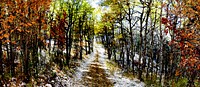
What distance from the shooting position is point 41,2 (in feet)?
54.5

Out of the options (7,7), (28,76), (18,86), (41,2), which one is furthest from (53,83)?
(7,7)

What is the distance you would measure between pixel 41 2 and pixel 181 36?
10.1m

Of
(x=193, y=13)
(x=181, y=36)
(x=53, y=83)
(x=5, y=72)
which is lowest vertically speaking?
(x=53, y=83)

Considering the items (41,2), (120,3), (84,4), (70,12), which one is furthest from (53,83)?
(84,4)

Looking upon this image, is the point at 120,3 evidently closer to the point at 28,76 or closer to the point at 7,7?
the point at 28,76

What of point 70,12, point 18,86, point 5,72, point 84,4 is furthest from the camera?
point 84,4

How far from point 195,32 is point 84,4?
30.1 m

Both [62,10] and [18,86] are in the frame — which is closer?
[18,86]

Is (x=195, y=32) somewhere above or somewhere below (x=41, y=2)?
below

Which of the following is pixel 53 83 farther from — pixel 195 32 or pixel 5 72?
pixel 195 32

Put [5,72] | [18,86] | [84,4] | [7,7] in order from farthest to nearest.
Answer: [84,4]
[5,72]
[18,86]
[7,7]

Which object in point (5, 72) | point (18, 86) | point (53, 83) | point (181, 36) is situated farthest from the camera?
point (53, 83)

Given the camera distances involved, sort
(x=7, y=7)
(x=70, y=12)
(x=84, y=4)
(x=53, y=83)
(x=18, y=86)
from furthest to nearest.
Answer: (x=84, y=4) < (x=70, y=12) < (x=53, y=83) < (x=18, y=86) < (x=7, y=7)

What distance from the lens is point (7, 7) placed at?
43.0 feet
